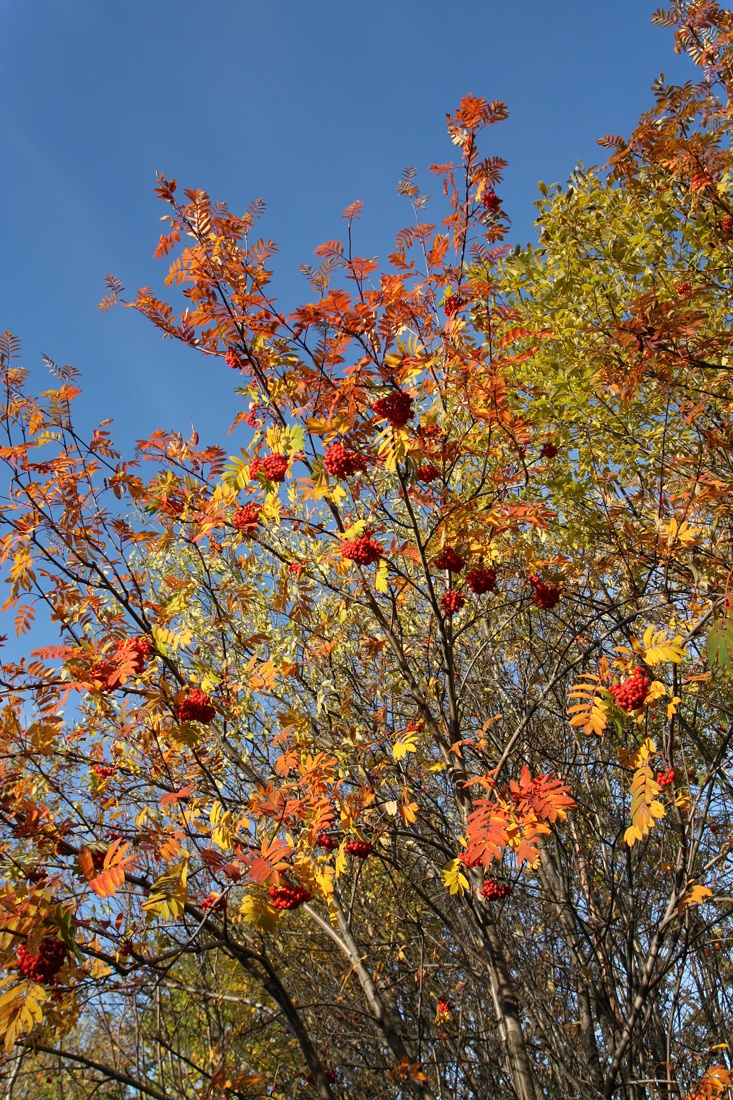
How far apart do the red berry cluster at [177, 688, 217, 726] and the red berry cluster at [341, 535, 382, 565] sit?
2.80 ft

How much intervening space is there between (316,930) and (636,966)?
2.29m

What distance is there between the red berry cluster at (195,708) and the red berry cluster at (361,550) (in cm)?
85

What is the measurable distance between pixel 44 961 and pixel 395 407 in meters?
2.16

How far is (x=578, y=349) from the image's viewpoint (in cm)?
441

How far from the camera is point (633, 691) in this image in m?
2.43

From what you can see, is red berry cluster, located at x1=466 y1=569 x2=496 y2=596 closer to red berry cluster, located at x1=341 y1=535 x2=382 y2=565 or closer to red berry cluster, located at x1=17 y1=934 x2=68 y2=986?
red berry cluster, located at x1=341 y1=535 x2=382 y2=565

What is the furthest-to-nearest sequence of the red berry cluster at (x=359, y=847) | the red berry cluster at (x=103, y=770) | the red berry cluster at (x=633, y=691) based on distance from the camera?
1. the red berry cluster at (x=103, y=770)
2. the red berry cluster at (x=359, y=847)
3. the red berry cluster at (x=633, y=691)

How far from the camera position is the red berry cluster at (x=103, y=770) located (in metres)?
3.44

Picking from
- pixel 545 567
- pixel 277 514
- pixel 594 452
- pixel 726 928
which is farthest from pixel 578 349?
pixel 726 928

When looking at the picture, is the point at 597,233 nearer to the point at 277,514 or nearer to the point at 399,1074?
the point at 277,514

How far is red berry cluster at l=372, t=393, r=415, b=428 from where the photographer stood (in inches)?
109

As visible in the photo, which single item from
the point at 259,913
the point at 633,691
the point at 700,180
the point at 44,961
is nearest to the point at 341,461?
the point at 633,691

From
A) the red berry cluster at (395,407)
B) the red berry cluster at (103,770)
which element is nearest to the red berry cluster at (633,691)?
the red berry cluster at (395,407)

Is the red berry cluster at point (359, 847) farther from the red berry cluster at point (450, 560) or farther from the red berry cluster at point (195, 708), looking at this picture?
the red berry cluster at point (450, 560)
